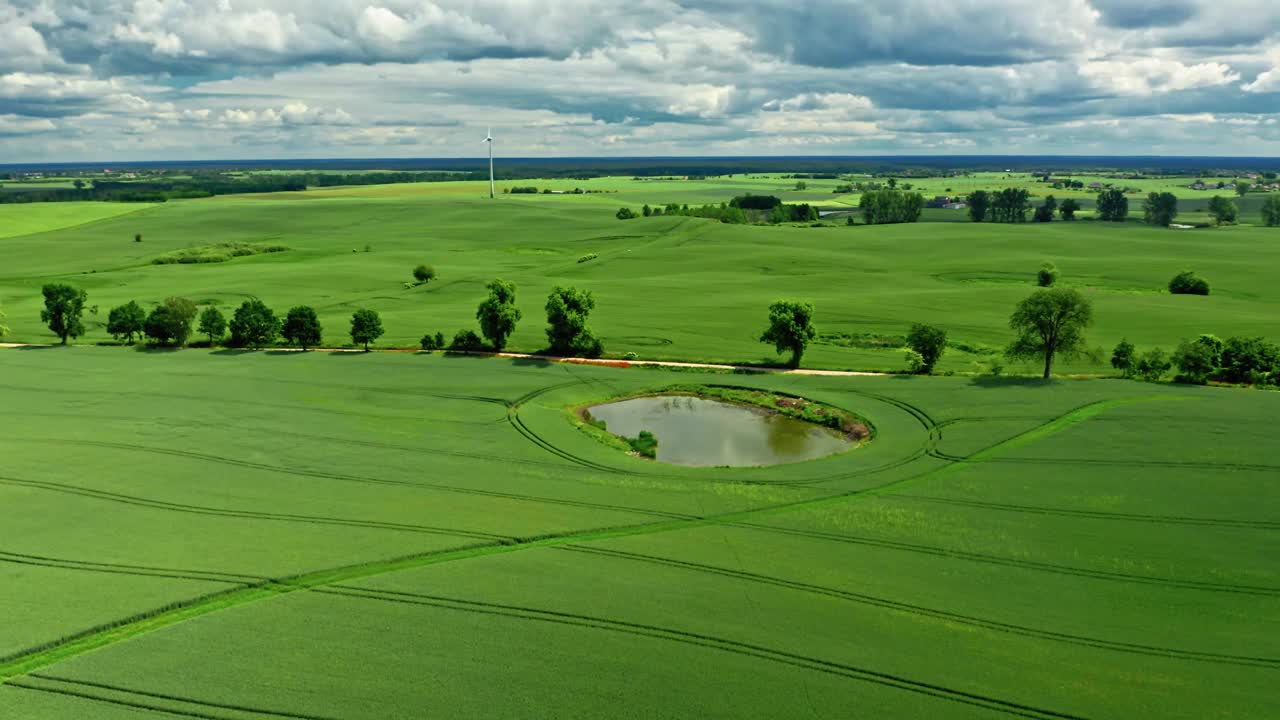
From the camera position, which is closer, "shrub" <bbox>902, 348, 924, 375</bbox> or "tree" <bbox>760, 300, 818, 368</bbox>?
"shrub" <bbox>902, 348, 924, 375</bbox>

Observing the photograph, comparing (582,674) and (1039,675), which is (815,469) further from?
(582,674)

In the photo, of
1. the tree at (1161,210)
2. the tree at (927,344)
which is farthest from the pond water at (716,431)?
the tree at (1161,210)

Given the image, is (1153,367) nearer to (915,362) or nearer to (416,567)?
(915,362)

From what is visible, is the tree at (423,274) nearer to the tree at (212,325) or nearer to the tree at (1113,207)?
the tree at (212,325)

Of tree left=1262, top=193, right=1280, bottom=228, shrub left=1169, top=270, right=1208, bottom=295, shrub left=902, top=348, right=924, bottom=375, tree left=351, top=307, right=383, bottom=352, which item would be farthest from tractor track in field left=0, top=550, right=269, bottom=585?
tree left=1262, top=193, right=1280, bottom=228

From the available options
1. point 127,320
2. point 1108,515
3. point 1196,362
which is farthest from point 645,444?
point 127,320

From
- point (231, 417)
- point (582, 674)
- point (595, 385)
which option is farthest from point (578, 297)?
point (582, 674)

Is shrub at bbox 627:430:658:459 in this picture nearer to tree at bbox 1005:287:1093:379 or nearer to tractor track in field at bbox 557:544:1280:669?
tractor track in field at bbox 557:544:1280:669
